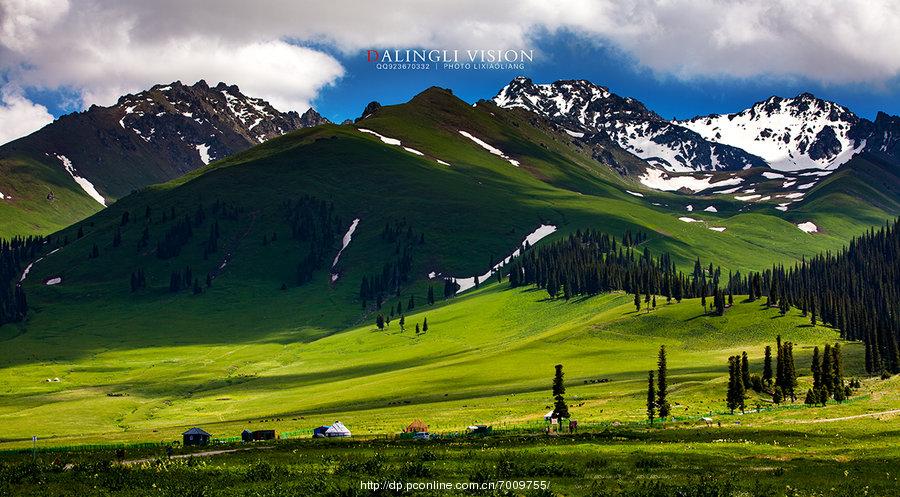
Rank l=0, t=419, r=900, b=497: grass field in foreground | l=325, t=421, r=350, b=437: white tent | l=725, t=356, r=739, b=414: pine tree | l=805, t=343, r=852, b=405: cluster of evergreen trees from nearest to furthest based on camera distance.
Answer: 1. l=0, t=419, r=900, b=497: grass field in foreground
2. l=325, t=421, r=350, b=437: white tent
3. l=725, t=356, r=739, b=414: pine tree
4. l=805, t=343, r=852, b=405: cluster of evergreen trees

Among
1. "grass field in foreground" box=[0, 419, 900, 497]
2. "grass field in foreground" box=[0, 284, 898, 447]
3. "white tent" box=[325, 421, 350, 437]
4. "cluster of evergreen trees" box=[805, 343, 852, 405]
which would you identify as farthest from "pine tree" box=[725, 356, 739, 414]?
"white tent" box=[325, 421, 350, 437]

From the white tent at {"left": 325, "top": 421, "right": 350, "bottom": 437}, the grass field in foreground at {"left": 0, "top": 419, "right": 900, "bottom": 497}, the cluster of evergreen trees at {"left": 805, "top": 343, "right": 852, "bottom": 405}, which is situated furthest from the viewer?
the cluster of evergreen trees at {"left": 805, "top": 343, "right": 852, "bottom": 405}

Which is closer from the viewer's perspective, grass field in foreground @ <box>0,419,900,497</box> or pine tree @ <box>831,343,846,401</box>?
grass field in foreground @ <box>0,419,900,497</box>

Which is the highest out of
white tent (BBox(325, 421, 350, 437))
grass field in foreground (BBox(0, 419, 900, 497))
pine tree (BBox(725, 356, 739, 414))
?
pine tree (BBox(725, 356, 739, 414))

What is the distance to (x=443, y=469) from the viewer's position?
2307 inches

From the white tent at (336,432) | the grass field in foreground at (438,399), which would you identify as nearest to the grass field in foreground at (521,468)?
the white tent at (336,432)

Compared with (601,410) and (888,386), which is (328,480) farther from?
(888,386)

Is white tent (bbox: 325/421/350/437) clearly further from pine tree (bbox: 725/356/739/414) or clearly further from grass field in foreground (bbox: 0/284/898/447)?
pine tree (bbox: 725/356/739/414)

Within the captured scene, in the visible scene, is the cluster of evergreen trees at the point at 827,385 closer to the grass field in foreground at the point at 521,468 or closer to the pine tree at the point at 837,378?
the pine tree at the point at 837,378

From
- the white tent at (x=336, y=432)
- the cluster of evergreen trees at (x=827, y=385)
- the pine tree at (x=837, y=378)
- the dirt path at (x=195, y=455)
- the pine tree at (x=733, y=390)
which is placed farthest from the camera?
the pine tree at (x=837, y=378)

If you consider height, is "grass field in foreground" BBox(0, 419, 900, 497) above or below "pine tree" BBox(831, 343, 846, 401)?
below

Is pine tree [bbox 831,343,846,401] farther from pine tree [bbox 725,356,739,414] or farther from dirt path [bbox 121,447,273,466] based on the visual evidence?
dirt path [bbox 121,447,273,466]

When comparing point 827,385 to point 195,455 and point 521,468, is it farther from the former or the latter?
point 195,455

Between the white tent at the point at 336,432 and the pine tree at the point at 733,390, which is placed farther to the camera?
the pine tree at the point at 733,390
